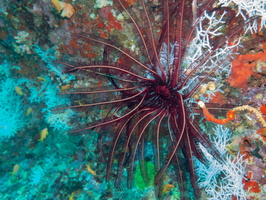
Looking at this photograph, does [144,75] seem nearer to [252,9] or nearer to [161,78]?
[161,78]

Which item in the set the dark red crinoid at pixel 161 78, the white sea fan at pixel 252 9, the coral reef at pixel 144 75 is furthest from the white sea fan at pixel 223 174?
the white sea fan at pixel 252 9

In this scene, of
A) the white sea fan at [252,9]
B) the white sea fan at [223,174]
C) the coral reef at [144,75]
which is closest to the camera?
the white sea fan at [252,9]

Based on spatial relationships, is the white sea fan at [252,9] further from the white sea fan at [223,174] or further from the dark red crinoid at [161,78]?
the white sea fan at [223,174]

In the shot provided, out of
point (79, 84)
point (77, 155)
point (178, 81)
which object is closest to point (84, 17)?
point (79, 84)

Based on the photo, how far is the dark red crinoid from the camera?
261 centimetres

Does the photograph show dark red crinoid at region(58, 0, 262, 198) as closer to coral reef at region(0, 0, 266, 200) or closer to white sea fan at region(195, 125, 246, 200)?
coral reef at region(0, 0, 266, 200)

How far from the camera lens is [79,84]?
3.98 meters

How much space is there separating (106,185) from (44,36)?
3901 millimetres

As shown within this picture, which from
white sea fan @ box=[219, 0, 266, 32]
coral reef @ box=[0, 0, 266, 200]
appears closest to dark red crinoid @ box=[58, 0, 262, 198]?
coral reef @ box=[0, 0, 266, 200]

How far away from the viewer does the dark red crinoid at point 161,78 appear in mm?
2609

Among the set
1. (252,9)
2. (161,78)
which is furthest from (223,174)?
(252,9)

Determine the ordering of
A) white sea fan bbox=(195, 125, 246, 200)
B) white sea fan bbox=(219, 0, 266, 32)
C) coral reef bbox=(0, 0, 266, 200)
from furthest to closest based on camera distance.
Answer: white sea fan bbox=(195, 125, 246, 200) < coral reef bbox=(0, 0, 266, 200) < white sea fan bbox=(219, 0, 266, 32)

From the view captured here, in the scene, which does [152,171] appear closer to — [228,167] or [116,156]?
[116,156]

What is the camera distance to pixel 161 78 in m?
2.91
